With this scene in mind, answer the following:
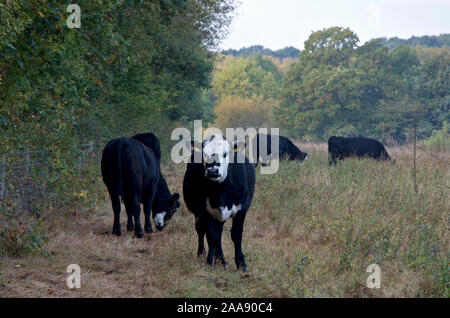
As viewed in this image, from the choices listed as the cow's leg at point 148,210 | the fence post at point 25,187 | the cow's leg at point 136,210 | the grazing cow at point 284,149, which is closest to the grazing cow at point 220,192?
the cow's leg at point 136,210

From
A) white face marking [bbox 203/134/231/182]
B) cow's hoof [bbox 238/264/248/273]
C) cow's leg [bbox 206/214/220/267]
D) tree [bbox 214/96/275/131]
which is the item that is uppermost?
tree [bbox 214/96/275/131]

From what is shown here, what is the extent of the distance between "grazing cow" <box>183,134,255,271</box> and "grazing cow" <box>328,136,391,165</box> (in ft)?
42.7

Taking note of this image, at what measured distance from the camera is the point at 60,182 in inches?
285

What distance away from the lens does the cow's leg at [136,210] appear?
7891 mm

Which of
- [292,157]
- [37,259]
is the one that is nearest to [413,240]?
[37,259]

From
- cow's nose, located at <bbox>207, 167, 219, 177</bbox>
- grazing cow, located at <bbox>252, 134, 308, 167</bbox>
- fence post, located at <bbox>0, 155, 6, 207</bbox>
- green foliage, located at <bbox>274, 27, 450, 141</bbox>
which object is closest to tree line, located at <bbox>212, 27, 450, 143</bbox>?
green foliage, located at <bbox>274, 27, 450, 141</bbox>

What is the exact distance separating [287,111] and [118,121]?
41013mm

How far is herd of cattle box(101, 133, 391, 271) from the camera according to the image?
5875 mm

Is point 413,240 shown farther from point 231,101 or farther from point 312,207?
point 231,101

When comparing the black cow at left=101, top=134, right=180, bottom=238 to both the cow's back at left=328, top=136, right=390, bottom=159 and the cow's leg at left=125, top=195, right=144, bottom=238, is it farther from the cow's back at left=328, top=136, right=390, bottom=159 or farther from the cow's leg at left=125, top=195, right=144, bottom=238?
the cow's back at left=328, top=136, right=390, bottom=159

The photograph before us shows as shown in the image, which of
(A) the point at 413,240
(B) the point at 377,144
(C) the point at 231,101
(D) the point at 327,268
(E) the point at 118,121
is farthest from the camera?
(C) the point at 231,101

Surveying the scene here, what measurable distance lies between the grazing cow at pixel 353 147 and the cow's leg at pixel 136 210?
38.7 feet
